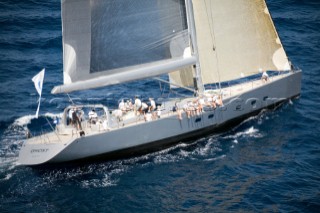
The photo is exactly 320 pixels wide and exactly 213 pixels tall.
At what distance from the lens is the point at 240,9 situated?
36562 mm

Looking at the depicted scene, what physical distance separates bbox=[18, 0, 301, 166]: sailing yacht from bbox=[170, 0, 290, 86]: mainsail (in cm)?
7

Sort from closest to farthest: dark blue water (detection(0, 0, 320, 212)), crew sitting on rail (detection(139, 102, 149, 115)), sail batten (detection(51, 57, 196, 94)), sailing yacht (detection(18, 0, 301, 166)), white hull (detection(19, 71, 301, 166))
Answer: dark blue water (detection(0, 0, 320, 212)), sail batten (detection(51, 57, 196, 94)), sailing yacht (detection(18, 0, 301, 166)), white hull (detection(19, 71, 301, 166)), crew sitting on rail (detection(139, 102, 149, 115))

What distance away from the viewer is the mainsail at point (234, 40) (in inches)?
1430

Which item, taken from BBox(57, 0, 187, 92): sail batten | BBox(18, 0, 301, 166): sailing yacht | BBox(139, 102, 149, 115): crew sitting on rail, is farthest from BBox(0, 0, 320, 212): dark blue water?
BBox(57, 0, 187, 92): sail batten

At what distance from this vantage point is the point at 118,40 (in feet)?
104

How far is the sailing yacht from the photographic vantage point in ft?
101

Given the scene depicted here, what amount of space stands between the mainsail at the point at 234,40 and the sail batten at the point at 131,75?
3861 mm

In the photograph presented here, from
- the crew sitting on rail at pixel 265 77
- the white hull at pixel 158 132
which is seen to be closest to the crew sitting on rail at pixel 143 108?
the white hull at pixel 158 132

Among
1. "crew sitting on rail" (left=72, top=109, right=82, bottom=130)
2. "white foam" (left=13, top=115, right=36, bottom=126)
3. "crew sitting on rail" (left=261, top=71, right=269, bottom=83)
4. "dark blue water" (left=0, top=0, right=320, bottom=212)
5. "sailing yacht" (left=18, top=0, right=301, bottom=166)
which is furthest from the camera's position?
"crew sitting on rail" (left=261, top=71, right=269, bottom=83)

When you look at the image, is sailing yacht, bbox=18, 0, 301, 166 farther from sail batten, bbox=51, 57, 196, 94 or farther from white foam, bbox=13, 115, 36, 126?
white foam, bbox=13, 115, 36, 126

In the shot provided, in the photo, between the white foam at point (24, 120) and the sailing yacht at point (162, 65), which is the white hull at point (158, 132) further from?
the white foam at point (24, 120)

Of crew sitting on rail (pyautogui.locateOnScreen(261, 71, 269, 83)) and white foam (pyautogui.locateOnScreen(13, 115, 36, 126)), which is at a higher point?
crew sitting on rail (pyautogui.locateOnScreen(261, 71, 269, 83))

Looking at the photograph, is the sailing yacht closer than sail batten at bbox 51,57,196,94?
No

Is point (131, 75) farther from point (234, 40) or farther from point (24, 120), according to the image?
point (24, 120)
